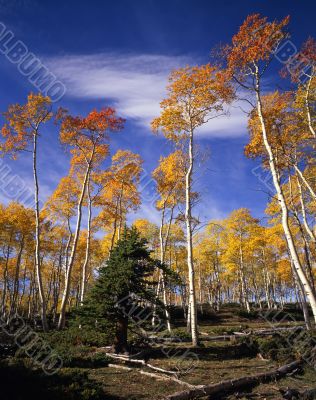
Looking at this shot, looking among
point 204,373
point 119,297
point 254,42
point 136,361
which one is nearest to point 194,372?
point 204,373

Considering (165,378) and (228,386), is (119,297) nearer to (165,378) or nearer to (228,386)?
Answer: (165,378)

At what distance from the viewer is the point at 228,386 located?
7.80m

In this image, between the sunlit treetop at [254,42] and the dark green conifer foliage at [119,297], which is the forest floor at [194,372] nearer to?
the dark green conifer foliage at [119,297]

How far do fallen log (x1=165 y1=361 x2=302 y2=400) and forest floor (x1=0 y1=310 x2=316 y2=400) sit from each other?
0.56 ft

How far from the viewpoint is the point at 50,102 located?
18.0 metres

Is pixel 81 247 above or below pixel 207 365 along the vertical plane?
above

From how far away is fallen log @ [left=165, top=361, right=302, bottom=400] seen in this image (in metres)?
7.21

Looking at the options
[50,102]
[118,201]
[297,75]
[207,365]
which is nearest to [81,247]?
[118,201]

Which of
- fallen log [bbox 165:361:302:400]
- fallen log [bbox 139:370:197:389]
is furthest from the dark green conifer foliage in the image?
fallen log [bbox 165:361:302:400]

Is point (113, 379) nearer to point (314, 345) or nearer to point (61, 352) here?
point (61, 352)

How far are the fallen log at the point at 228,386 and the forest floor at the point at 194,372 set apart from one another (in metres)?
0.17

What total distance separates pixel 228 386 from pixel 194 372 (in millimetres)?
1995

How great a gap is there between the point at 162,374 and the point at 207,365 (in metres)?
1.90

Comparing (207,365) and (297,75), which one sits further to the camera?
(297,75)
